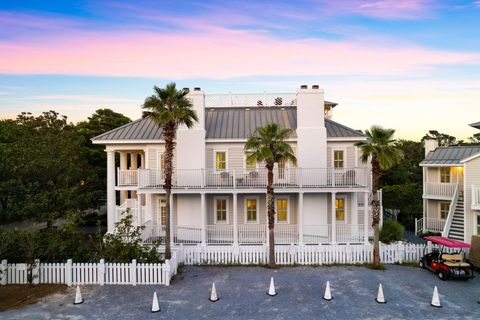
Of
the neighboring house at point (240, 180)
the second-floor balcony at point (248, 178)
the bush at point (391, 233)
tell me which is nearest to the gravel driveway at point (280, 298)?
the bush at point (391, 233)

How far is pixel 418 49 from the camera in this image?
70.7 feet

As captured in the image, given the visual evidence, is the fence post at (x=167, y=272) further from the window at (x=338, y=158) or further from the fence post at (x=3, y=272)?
the window at (x=338, y=158)

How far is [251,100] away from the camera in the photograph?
2425 centimetres

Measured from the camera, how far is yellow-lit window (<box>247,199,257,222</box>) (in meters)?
21.1

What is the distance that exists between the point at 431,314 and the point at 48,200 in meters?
23.2

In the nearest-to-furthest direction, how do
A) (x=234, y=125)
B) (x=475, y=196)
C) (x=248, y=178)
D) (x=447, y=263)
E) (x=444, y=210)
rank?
(x=447, y=263), (x=475, y=196), (x=248, y=178), (x=234, y=125), (x=444, y=210)

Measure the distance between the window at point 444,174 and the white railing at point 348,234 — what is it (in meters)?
10.4

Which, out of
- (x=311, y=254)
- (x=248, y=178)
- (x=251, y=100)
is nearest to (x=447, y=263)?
(x=311, y=254)

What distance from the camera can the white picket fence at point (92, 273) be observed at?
46.2 ft

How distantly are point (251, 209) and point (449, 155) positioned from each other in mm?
16656

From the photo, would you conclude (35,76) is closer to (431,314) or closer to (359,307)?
(359,307)

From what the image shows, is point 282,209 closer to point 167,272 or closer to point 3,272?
point 167,272

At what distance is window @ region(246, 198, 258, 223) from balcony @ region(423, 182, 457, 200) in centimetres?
1437

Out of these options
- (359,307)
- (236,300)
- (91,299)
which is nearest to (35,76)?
(91,299)
